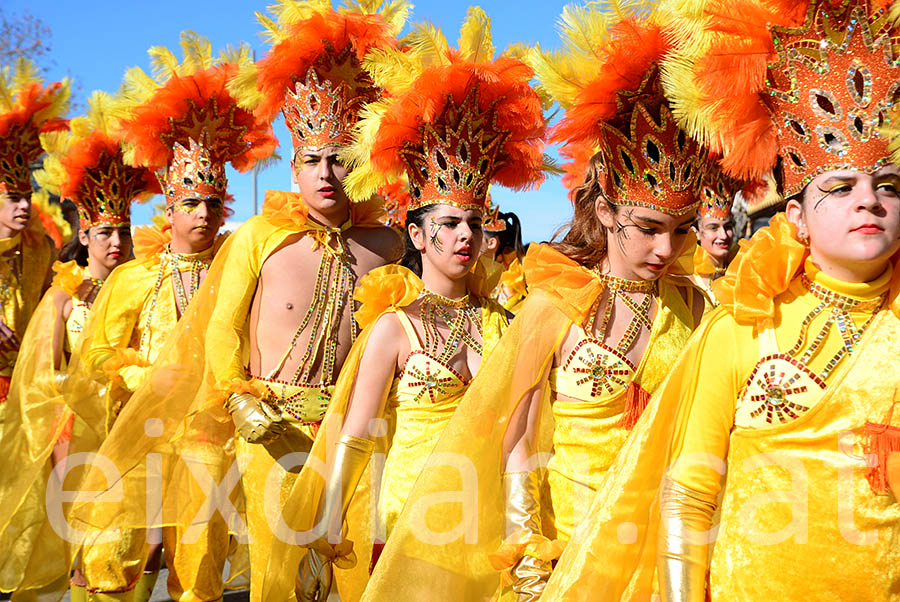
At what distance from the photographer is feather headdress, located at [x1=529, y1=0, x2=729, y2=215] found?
105 inches

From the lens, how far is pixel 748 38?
2.04 metres

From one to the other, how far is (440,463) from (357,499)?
107 cm

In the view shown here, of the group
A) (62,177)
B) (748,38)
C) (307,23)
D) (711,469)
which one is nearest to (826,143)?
(748,38)

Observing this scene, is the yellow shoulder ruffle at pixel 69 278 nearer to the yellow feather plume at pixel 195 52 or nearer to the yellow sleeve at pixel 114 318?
the yellow sleeve at pixel 114 318

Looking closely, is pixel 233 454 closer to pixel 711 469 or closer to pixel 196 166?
pixel 196 166

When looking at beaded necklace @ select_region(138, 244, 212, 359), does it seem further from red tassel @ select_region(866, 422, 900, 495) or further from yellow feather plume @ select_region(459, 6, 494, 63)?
red tassel @ select_region(866, 422, 900, 495)

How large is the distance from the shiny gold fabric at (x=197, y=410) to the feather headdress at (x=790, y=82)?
7.77 feet

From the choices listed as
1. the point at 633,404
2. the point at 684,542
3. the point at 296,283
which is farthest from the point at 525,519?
the point at 296,283

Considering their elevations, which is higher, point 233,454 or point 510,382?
point 510,382

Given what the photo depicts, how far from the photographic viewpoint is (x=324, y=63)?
4.11 meters

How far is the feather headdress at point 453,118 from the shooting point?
10.9 feet

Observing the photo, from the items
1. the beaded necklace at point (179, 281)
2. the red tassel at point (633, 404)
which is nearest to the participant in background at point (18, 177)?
the beaded necklace at point (179, 281)

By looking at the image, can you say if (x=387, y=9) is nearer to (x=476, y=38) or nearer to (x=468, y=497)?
(x=476, y=38)

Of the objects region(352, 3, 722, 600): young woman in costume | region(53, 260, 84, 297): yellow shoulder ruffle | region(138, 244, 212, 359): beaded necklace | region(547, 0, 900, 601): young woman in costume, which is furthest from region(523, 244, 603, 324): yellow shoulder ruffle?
region(53, 260, 84, 297): yellow shoulder ruffle
